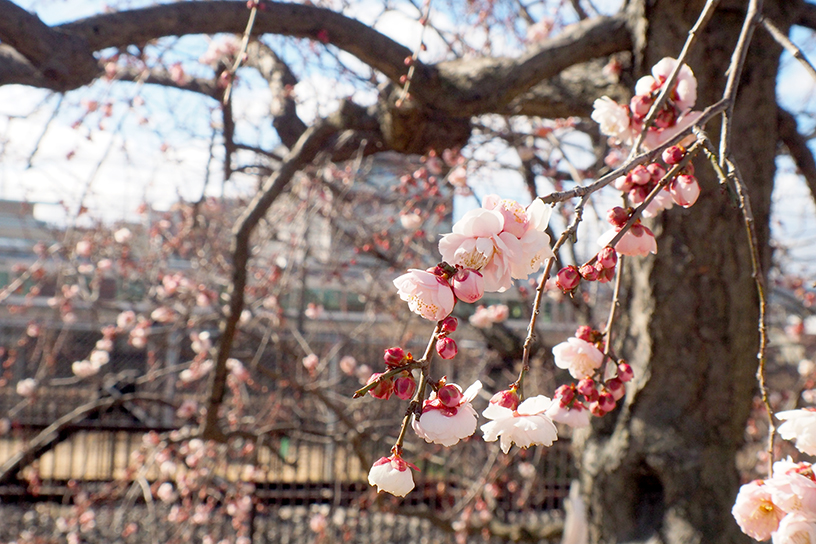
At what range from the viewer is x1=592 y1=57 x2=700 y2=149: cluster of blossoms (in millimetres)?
1037

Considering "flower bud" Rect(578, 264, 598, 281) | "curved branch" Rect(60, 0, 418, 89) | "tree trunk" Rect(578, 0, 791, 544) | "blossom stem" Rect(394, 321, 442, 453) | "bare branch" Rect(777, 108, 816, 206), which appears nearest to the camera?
"blossom stem" Rect(394, 321, 442, 453)

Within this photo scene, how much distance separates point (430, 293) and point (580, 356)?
37 centimetres

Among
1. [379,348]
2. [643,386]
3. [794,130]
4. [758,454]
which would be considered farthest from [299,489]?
[794,130]

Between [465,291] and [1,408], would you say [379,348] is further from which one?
[465,291]

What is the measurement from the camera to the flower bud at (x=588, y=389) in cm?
87

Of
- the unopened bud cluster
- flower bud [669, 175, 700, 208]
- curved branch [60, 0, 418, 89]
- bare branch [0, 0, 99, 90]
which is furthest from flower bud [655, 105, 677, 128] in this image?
bare branch [0, 0, 99, 90]

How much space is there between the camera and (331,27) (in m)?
2.01

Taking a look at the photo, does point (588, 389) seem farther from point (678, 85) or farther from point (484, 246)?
point (678, 85)

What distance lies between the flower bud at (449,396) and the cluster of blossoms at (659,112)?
Answer: 0.58 meters

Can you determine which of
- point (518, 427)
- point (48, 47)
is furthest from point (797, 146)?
point (48, 47)

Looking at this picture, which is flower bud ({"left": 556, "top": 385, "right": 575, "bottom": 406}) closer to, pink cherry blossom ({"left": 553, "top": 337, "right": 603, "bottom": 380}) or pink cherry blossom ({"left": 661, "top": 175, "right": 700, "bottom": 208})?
pink cherry blossom ({"left": 553, "top": 337, "right": 603, "bottom": 380})

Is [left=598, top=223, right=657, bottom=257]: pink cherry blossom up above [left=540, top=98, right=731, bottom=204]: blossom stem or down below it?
below

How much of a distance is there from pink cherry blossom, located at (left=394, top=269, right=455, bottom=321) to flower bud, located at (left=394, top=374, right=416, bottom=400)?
7cm

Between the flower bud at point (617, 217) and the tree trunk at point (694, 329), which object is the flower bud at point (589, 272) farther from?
the tree trunk at point (694, 329)
